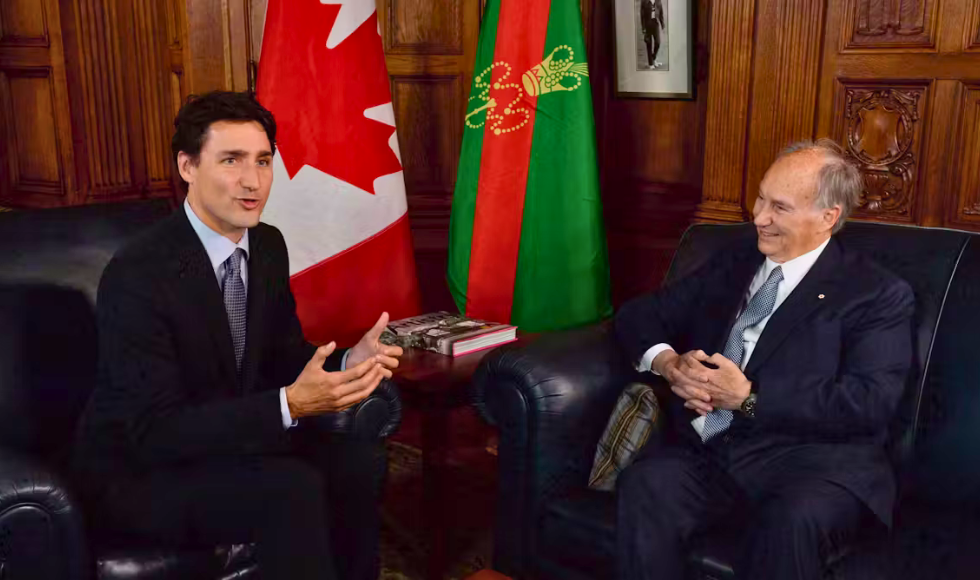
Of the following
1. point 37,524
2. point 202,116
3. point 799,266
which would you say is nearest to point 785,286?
point 799,266

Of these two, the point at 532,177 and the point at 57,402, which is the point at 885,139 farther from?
the point at 57,402

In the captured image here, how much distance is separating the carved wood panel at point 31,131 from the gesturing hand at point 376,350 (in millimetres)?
2833

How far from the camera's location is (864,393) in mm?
1744

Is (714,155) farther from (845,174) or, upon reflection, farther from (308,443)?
(308,443)

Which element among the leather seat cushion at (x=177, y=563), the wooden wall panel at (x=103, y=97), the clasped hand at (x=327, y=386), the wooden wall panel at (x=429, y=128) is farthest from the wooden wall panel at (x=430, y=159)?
the leather seat cushion at (x=177, y=563)

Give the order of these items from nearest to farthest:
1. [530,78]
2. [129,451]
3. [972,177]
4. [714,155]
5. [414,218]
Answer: [129,451]
[972,177]
[530,78]
[714,155]
[414,218]

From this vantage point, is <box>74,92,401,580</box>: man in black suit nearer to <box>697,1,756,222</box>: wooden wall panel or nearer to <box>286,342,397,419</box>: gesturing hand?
<box>286,342,397,419</box>: gesturing hand

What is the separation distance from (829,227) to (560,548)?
0.92 m

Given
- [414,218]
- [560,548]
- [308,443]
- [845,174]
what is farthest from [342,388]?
[414,218]

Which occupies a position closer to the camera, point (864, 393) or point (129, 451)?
point (129, 451)

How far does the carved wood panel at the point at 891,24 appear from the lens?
2.51 metres

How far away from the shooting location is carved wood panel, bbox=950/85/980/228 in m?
2.47

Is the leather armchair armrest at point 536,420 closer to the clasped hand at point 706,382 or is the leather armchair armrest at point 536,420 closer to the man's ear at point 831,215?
the clasped hand at point 706,382

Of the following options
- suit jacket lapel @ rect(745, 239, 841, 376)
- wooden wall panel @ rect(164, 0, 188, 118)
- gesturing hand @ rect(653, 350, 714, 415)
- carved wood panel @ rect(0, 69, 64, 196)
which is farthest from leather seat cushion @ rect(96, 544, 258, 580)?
carved wood panel @ rect(0, 69, 64, 196)
